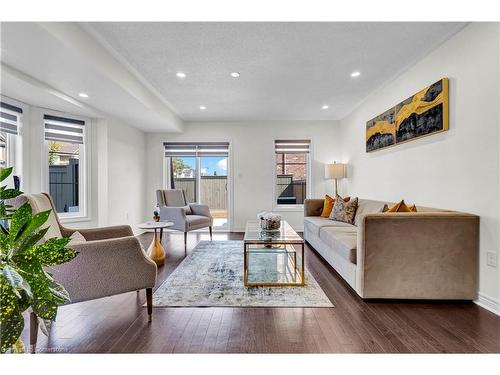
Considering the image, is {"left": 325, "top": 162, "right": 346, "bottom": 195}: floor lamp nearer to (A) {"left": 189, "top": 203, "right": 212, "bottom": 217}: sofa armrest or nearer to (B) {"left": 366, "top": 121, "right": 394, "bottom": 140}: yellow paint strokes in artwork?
(B) {"left": 366, "top": 121, "right": 394, "bottom": 140}: yellow paint strokes in artwork

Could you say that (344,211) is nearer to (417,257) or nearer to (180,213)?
(417,257)

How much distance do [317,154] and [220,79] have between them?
118 inches

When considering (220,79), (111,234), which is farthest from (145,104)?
(111,234)

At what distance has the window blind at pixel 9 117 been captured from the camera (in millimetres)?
3205

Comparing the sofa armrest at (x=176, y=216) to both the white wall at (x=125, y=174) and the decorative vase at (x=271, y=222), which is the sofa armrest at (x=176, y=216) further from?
the decorative vase at (x=271, y=222)

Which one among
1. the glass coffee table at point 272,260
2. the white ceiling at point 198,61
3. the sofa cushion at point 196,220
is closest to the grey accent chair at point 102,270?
the glass coffee table at point 272,260

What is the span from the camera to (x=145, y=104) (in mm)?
3705

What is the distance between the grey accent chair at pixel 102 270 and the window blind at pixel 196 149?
3929mm

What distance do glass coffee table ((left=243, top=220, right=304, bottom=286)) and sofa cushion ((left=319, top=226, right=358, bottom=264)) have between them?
0.37 m

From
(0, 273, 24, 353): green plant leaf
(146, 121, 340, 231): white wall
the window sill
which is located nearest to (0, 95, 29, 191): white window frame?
(146, 121, 340, 231): white wall

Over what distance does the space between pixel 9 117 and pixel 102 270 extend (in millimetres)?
2983

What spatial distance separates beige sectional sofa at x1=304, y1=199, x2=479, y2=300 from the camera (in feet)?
7.12
